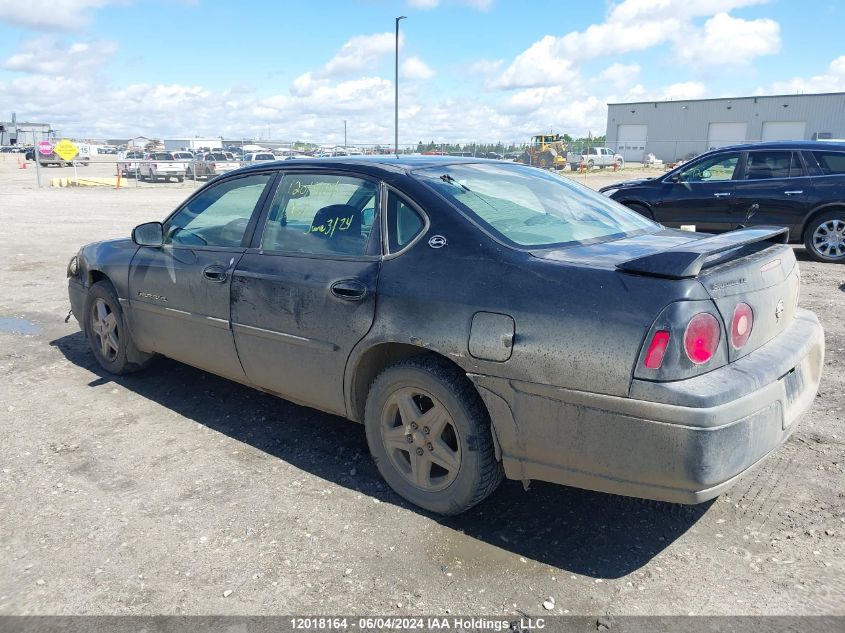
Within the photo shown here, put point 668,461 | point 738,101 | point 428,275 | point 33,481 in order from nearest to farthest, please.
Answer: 1. point 668,461
2. point 428,275
3. point 33,481
4. point 738,101

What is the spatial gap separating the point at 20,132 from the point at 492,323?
8614 centimetres

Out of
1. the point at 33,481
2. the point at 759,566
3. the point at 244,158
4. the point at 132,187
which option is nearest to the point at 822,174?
the point at 759,566

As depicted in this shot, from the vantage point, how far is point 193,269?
14.0 feet

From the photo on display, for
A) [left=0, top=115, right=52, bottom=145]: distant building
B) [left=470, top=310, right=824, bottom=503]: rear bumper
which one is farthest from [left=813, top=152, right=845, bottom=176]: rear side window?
[left=0, top=115, right=52, bottom=145]: distant building

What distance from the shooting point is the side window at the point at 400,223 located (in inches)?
132

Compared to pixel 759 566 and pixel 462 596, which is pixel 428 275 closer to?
pixel 462 596

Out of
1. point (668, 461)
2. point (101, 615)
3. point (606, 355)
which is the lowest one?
point (101, 615)

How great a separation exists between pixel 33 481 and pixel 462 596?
243 cm

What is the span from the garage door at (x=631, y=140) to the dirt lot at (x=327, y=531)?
56870mm

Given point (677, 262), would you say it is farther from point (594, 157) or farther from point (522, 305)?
point (594, 157)

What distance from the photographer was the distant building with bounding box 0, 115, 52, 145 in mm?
A: 70256

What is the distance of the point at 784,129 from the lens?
5569 cm

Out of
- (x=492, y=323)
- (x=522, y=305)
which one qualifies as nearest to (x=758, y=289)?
(x=522, y=305)

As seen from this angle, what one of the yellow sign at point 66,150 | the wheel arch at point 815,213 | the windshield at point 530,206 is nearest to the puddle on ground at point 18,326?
the windshield at point 530,206
